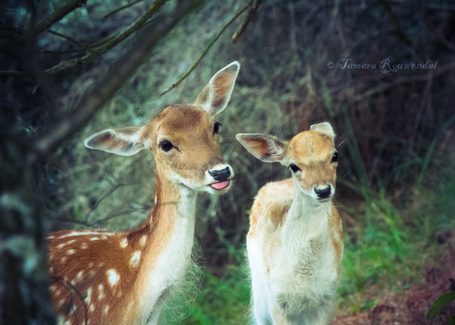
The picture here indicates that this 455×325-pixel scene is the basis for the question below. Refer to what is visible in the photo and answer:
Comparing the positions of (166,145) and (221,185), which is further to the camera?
(166,145)

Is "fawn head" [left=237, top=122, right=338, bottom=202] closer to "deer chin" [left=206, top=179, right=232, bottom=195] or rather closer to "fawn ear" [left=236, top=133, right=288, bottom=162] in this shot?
"fawn ear" [left=236, top=133, right=288, bottom=162]

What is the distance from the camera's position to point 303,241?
2914 millimetres

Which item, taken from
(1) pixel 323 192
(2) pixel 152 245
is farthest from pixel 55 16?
(1) pixel 323 192

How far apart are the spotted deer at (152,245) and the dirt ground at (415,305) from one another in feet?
5.51

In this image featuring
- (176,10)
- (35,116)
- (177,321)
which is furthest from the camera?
(35,116)

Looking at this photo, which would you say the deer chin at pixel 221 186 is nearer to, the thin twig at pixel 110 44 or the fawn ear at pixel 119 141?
the fawn ear at pixel 119 141

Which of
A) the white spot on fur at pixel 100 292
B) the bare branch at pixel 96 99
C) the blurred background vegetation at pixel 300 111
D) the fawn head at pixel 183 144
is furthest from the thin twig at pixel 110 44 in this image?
the blurred background vegetation at pixel 300 111

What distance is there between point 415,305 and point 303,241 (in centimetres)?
140

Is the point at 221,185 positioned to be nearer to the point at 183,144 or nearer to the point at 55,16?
the point at 183,144

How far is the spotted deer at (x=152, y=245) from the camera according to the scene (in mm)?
2664

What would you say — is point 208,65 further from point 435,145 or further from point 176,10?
point 176,10

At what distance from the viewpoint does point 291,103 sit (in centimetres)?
520

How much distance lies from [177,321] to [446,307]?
1774 mm

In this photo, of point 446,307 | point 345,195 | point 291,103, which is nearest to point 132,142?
point 446,307
